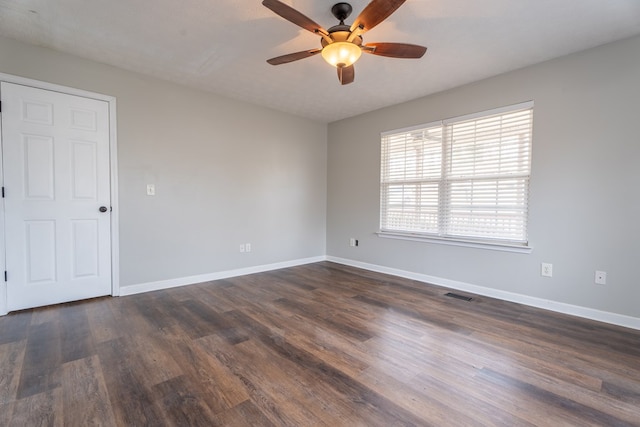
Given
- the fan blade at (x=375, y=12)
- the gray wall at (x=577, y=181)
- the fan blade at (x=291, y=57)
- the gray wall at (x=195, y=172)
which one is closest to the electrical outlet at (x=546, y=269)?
the gray wall at (x=577, y=181)

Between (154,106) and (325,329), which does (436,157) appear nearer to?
(325,329)

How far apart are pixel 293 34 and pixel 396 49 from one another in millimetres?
899

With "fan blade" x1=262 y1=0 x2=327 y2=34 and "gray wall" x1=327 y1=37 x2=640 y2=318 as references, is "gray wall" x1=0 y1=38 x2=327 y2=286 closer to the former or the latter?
"fan blade" x1=262 y1=0 x2=327 y2=34

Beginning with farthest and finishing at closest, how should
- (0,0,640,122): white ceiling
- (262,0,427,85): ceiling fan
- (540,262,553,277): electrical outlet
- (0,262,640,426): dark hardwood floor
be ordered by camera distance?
(540,262,553,277): electrical outlet
(0,0,640,122): white ceiling
(262,0,427,85): ceiling fan
(0,262,640,426): dark hardwood floor

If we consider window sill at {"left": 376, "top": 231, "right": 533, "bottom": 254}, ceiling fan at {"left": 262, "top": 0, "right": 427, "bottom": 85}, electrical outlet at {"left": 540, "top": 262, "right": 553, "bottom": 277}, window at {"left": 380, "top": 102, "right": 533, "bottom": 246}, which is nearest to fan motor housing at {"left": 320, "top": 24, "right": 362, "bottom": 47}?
ceiling fan at {"left": 262, "top": 0, "right": 427, "bottom": 85}

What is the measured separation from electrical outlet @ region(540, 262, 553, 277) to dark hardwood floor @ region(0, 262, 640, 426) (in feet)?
1.28

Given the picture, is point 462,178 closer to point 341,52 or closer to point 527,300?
point 527,300

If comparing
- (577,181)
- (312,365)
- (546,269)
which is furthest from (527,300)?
(312,365)

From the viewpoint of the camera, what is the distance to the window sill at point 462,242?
309 centimetres

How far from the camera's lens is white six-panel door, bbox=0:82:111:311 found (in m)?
2.70

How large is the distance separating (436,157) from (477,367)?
2.65 meters

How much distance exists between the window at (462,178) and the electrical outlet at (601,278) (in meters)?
0.65

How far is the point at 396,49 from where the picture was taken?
216 centimetres

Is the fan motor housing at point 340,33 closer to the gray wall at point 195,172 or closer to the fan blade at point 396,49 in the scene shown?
the fan blade at point 396,49
